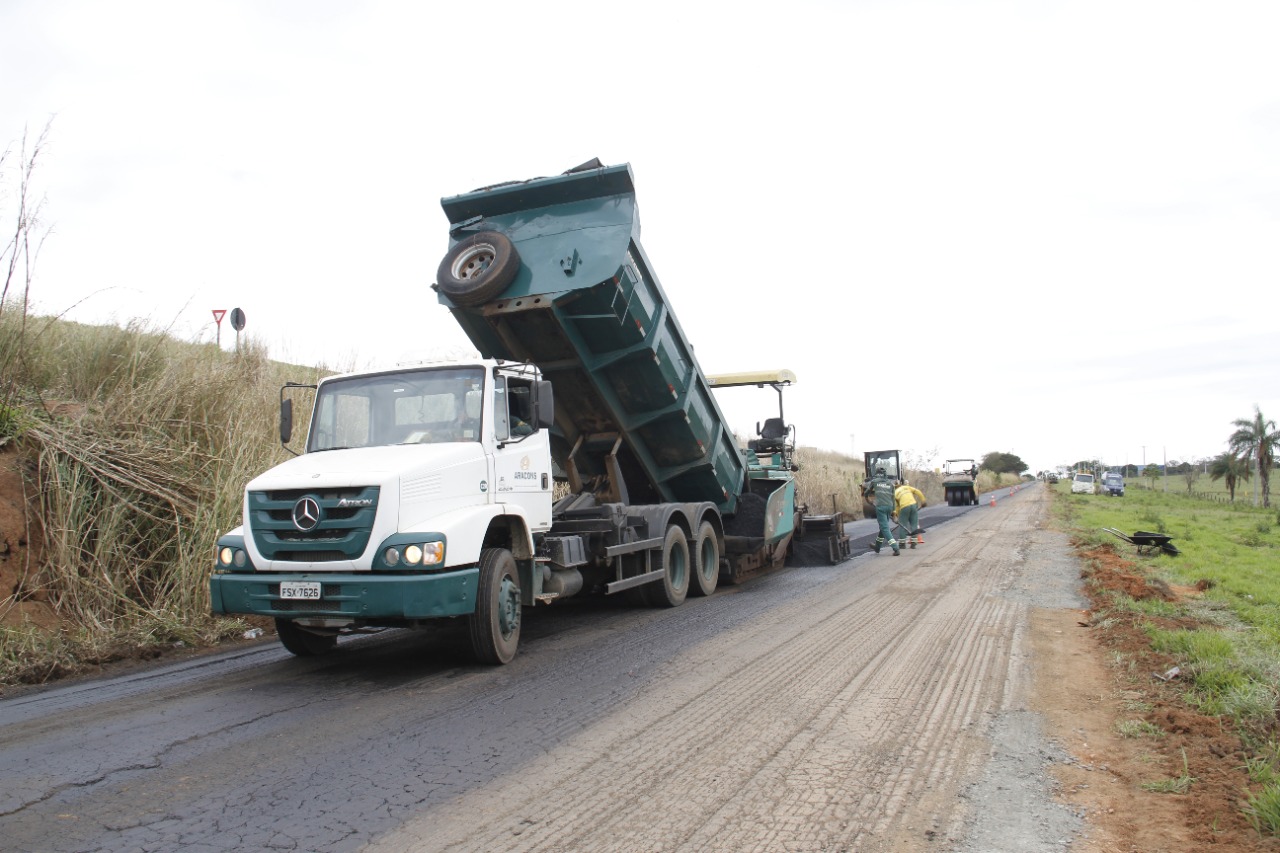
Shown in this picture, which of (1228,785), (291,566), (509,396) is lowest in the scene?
(1228,785)

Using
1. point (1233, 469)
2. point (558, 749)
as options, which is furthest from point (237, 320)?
point (1233, 469)

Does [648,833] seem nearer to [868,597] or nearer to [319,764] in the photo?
[319,764]

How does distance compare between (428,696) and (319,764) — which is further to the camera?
(428,696)

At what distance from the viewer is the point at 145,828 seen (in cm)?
352

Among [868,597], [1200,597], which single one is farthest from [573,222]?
[1200,597]

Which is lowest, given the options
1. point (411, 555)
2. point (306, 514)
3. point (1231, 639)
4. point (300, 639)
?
point (1231, 639)

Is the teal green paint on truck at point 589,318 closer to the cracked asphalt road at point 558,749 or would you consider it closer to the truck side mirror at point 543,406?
the truck side mirror at point 543,406

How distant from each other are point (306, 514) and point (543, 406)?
6.76ft

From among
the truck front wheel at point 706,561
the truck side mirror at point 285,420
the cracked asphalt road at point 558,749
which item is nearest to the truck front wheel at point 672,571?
the truck front wheel at point 706,561

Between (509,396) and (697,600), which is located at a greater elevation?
(509,396)

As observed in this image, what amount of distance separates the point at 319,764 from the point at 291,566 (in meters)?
2.04

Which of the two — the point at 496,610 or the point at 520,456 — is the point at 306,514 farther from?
the point at 520,456

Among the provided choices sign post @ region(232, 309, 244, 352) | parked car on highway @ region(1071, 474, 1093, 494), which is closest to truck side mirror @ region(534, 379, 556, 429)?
sign post @ region(232, 309, 244, 352)

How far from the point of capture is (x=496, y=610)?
251 inches
